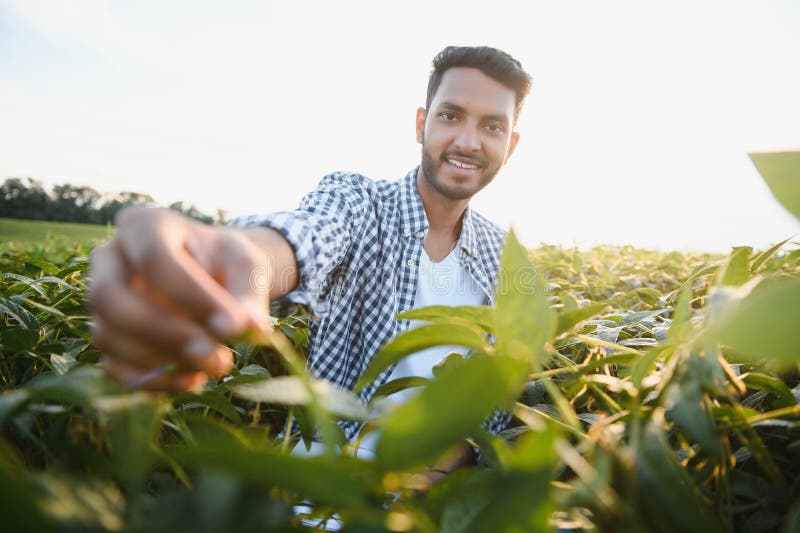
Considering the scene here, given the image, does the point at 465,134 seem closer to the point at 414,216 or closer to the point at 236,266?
the point at 414,216

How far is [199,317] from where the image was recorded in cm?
33

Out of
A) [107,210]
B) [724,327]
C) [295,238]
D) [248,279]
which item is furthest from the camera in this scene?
[107,210]

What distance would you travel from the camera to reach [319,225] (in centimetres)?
92

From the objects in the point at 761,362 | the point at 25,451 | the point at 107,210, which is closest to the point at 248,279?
the point at 25,451

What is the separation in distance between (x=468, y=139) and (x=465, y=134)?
3cm

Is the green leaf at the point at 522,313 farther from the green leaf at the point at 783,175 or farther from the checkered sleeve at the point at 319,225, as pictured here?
the checkered sleeve at the point at 319,225

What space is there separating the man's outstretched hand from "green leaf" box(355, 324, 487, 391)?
93 millimetres

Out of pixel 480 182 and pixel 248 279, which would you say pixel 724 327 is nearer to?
pixel 248 279

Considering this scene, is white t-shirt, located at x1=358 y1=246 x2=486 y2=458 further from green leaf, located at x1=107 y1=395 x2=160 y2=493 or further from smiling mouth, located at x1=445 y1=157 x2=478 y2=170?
green leaf, located at x1=107 y1=395 x2=160 y2=493

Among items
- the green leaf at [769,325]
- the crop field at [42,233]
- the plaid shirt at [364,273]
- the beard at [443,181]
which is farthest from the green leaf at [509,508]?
the crop field at [42,233]

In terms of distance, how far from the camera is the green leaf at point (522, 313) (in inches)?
12.2

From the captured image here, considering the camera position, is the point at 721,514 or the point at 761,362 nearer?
the point at 721,514

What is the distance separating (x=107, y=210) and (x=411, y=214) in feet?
51.8

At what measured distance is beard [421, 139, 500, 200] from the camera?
5.91 ft
